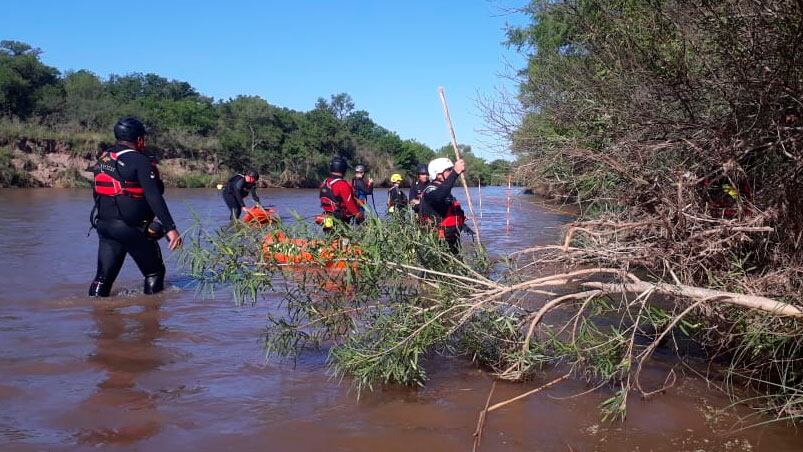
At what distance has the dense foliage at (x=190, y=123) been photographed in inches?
1735

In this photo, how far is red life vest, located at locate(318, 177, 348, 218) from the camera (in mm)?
9645

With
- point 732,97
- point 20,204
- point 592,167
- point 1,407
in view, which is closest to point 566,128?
point 592,167

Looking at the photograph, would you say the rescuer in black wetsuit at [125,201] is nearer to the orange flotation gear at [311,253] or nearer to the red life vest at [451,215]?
the orange flotation gear at [311,253]

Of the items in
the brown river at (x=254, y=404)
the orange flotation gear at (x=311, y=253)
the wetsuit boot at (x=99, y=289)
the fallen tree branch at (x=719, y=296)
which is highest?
the orange flotation gear at (x=311, y=253)

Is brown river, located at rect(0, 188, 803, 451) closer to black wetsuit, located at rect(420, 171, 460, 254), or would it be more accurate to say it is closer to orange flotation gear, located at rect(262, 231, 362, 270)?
orange flotation gear, located at rect(262, 231, 362, 270)

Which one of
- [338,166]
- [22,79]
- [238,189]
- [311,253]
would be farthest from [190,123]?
[311,253]

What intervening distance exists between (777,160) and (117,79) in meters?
94.7

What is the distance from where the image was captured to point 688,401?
15.0ft

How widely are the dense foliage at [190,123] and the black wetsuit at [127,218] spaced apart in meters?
37.1

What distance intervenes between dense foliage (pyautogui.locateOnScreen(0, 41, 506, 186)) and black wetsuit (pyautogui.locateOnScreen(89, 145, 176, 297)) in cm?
3705

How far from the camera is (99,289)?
23.6 ft

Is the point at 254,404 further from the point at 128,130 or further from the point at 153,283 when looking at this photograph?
the point at 128,130

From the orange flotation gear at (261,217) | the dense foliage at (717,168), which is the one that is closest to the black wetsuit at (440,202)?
the dense foliage at (717,168)

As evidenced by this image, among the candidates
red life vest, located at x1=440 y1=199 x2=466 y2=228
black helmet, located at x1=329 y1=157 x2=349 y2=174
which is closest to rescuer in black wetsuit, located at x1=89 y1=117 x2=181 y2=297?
red life vest, located at x1=440 y1=199 x2=466 y2=228
